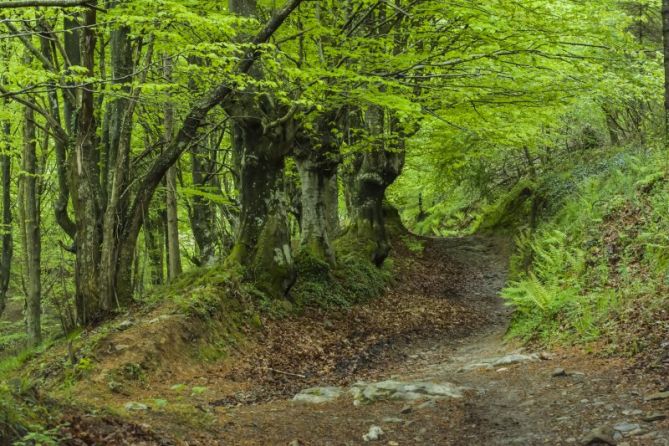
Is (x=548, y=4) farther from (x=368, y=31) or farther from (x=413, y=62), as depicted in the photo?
(x=368, y=31)

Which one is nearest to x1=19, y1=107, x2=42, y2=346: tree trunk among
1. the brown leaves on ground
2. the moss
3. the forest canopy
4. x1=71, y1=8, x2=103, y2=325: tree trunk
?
the forest canopy

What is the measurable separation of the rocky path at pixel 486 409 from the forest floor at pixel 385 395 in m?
0.02

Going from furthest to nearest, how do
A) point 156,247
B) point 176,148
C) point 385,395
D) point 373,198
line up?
point 156,247 < point 373,198 < point 176,148 < point 385,395

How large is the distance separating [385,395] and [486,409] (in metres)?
1.34

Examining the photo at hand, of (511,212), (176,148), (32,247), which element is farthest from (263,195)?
(511,212)

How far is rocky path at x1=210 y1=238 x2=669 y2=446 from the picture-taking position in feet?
14.5

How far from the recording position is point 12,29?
30.9ft

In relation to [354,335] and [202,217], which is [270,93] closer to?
[354,335]

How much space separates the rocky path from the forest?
3cm

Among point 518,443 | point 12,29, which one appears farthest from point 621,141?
point 12,29

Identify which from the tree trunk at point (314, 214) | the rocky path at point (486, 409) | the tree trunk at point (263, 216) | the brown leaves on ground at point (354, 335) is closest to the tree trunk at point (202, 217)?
the tree trunk at point (314, 214)

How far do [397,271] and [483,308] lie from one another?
10.9 ft

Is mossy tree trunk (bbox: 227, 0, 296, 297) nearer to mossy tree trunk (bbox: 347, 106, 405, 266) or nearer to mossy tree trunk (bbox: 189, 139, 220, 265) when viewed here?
mossy tree trunk (bbox: 347, 106, 405, 266)

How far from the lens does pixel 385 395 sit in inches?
252
